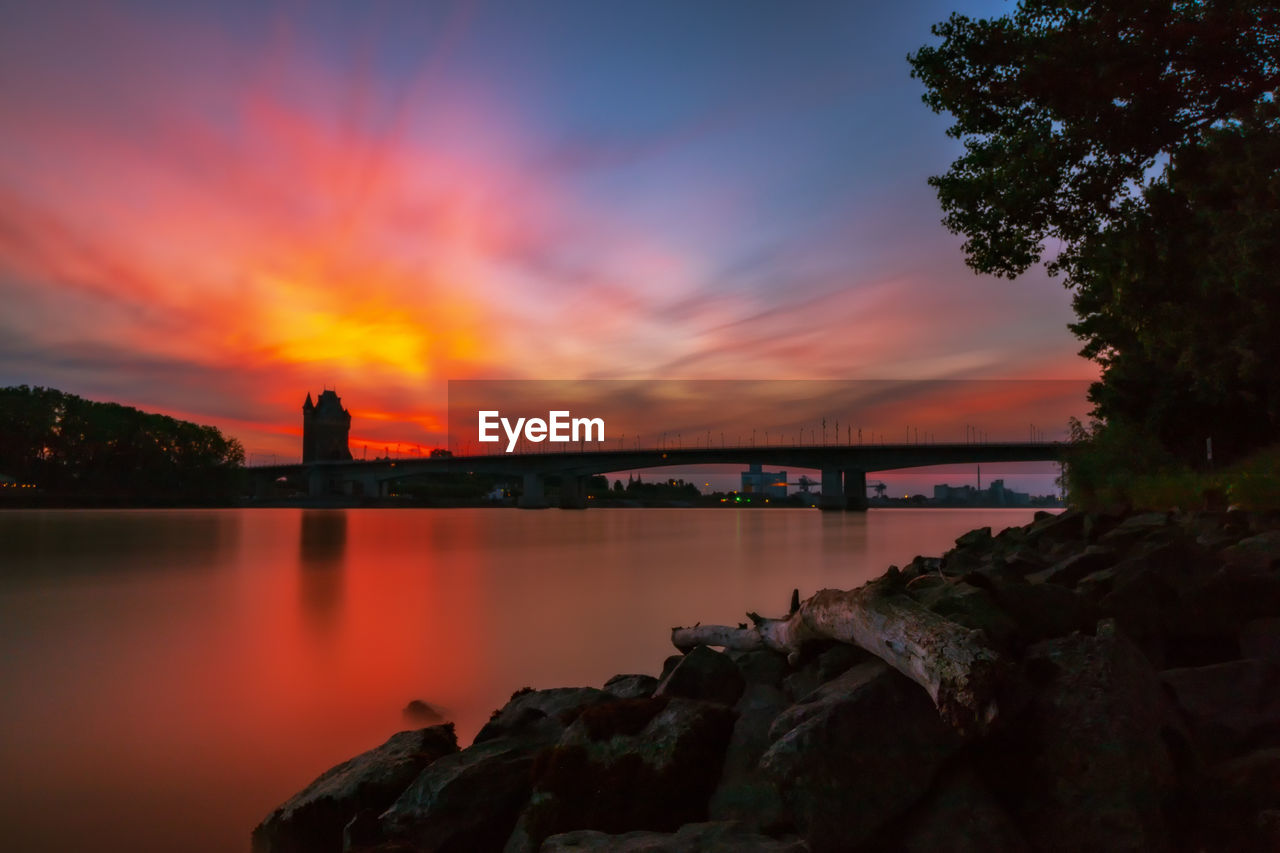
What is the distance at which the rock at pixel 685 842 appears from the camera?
167 inches

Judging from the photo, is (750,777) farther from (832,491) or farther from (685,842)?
(832,491)

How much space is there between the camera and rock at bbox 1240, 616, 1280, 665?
6.35 meters

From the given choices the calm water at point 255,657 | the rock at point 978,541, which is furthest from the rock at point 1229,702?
the rock at point 978,541

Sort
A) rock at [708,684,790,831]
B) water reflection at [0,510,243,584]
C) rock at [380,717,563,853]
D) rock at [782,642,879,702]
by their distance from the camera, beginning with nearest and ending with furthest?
rock at [708,684,790,831] → rock at [380,717,563,853] → rock at [782,642,879,702] → water reflection at [0,510,243,584]

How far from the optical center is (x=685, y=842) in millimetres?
4336

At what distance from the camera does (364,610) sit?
66.8 ft

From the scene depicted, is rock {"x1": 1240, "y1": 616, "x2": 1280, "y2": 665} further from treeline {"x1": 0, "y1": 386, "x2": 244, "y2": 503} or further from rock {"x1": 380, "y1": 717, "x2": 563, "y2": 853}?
treeline {"x1": 0, "y1": 386, "x2": 244, "y2": 503}

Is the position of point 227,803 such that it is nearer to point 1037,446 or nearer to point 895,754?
point 895,754

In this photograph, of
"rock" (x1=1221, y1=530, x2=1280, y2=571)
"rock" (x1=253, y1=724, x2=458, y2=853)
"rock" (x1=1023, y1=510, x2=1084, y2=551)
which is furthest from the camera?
"rock" (x1=1023, y1=510, x2=1084, y2=551)

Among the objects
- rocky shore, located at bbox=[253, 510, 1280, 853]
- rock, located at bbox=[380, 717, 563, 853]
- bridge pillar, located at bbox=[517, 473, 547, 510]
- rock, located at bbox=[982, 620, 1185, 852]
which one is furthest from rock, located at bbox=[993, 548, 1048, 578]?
bridge pillar, located at bbox=[517, 473, 547, 510]

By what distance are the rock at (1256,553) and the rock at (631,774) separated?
20.8 ft

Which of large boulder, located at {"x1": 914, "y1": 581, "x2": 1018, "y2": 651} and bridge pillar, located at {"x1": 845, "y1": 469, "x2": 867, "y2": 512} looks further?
bridge pillar, located at {"x1": 845, "y1": 469, "x2": 867, "y2": 512}

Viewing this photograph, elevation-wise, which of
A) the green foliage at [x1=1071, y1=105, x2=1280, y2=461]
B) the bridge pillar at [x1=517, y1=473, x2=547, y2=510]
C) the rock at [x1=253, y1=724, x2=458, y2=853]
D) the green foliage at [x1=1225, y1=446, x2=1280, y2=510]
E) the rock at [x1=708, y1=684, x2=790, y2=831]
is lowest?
the bridge pillar at [x1=517, y1=473, x2=547, y2=510]

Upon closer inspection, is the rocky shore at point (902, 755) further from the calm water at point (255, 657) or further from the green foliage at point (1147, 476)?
Result: the green foliage at point (1147, 476)
